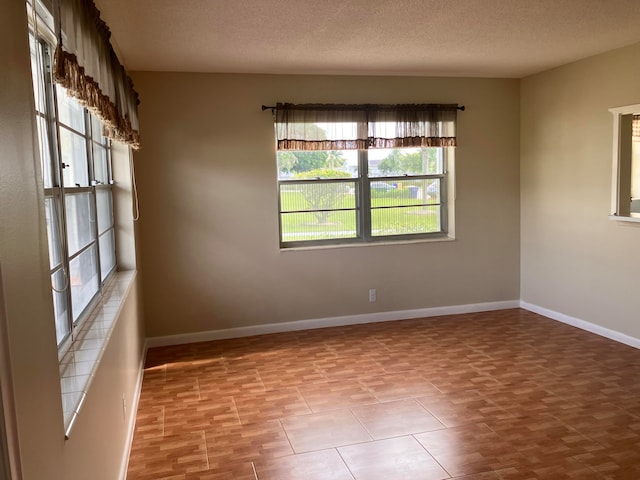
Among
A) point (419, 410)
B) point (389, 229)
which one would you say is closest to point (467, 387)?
point (419, 410)

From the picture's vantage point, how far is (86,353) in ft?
7.20

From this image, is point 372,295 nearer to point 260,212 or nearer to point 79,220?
point 260,212

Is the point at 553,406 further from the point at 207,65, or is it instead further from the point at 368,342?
the point at 207,65

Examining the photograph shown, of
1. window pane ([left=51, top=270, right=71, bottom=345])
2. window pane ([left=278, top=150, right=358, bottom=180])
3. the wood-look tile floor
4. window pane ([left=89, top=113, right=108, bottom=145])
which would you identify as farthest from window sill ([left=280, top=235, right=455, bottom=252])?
window pane ([left=51, top=270, right=71, bottom=345])

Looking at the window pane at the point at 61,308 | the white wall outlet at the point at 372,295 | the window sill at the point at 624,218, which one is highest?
the window sill at the point at 624,218

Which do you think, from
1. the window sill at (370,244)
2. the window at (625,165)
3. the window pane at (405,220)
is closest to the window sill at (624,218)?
the window at (625,165)

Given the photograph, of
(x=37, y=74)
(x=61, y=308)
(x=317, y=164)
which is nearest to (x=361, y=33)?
(x=317, y=164)

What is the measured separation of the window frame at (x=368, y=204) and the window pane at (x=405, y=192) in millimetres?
36

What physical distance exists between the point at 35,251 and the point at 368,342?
3.71 meters

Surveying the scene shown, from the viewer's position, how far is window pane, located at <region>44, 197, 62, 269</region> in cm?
205

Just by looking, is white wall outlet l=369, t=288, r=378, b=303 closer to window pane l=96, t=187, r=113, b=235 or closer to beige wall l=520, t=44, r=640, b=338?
beige wall l=520, t=44, r=640, b=338

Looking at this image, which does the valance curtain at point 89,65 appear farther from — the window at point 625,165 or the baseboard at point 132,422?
the window at point 625,165

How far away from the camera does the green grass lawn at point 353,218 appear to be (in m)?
5.23

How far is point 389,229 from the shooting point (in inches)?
217
